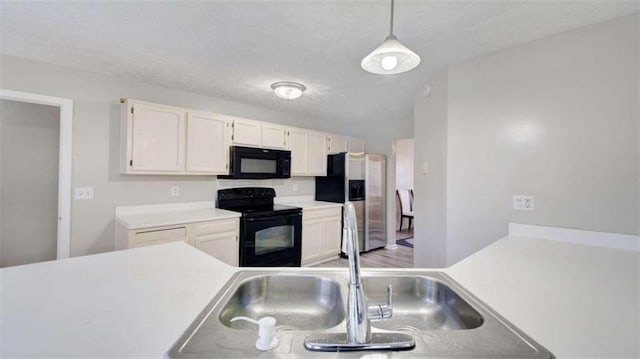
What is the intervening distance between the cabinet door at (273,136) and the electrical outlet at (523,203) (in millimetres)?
2598

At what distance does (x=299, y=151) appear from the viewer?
3.81m

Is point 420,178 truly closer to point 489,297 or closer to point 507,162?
point 507,162

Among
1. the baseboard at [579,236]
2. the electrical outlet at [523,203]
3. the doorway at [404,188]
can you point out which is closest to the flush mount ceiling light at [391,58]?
the electrical outlet at [523,203]

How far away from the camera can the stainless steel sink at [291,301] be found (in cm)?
100

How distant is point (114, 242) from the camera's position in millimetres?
2650

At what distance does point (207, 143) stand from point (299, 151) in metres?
1.27

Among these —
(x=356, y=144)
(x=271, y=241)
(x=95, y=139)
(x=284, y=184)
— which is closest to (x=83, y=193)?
(x=95, y=139)

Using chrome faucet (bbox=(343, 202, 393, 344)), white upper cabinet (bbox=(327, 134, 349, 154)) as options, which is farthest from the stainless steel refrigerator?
chrome faucet (bbox=(343, 202, 393, 344))

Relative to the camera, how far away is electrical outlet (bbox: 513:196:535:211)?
1.94m

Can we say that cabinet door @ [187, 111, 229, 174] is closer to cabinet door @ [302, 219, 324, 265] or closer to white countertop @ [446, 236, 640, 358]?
cabinet door @ [302, 219, 324, 265]

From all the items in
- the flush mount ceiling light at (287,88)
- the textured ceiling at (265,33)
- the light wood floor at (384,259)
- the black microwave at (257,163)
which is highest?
the textured ceiling at (265,33)

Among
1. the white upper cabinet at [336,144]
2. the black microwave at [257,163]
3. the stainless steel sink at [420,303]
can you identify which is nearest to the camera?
the stainless steel sink at [420,303]

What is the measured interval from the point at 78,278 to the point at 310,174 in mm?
3120

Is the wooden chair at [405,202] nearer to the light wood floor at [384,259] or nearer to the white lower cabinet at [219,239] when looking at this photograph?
the light wood floor at [384,259]
